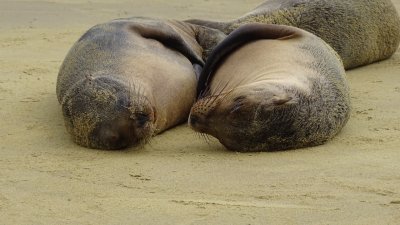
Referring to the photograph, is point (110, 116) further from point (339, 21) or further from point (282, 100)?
point (339, 21)

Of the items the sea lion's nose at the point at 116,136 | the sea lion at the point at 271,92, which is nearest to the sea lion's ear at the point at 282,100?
the sea lion at the point at 271,92

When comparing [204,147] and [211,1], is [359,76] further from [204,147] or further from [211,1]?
[211,1]

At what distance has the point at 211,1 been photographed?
14047mm

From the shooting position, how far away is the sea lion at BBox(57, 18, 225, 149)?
5953mm

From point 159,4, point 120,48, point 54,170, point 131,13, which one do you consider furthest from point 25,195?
point 159,4

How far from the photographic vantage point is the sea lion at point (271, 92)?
228 inches

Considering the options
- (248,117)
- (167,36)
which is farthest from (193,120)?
(167,36)

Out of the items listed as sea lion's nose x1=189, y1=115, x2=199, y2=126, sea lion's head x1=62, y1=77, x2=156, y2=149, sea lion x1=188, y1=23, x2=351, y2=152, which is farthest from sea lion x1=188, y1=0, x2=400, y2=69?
sea lion's nose x1=189, y1=115, x2=199, y2=126

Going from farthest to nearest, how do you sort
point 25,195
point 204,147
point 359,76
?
point 359,76 → point 204,147 → point 25,195

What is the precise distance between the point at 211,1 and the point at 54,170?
8957 mm

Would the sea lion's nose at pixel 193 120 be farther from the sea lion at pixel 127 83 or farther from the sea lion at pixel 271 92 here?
the sea lion at pixel 127 83

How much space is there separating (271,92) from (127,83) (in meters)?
0.97

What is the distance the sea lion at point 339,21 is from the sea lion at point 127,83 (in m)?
1.24

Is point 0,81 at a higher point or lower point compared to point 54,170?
lower
